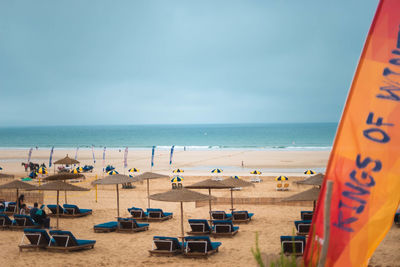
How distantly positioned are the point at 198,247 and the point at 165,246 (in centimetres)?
97

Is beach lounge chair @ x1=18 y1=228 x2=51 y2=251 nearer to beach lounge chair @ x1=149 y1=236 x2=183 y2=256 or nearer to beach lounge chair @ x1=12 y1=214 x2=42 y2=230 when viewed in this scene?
beach lounge chair @ x1=149 y1=236 x2=183 y2=256

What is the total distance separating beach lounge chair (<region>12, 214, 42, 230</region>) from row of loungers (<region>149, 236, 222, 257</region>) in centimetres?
605

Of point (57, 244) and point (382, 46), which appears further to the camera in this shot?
point (57, 244)

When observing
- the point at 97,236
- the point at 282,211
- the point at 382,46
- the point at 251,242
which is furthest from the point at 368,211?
the point at 282,211

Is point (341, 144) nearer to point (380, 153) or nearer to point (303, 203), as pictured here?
point (380, 153)

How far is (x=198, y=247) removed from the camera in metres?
11.9

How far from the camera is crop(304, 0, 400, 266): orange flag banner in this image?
418 cm

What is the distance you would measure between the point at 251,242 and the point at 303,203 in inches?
279

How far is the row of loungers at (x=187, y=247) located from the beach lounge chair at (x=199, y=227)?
2.23 m

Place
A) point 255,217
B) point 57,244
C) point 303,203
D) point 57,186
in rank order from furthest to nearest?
point 303,203, point 255,217, point 57,186, point 57,244

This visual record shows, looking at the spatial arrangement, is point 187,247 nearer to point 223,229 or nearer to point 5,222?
point 223,229

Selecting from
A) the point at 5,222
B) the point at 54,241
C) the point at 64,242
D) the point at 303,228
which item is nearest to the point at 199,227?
the point at 303,228

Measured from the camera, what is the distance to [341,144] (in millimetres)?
4406

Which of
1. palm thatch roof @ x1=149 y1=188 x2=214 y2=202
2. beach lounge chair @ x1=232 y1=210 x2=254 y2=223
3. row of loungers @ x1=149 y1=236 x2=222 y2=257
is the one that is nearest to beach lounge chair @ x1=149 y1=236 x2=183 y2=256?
row of loungers @ x1=149 y1=236 x2=222 y2=257
